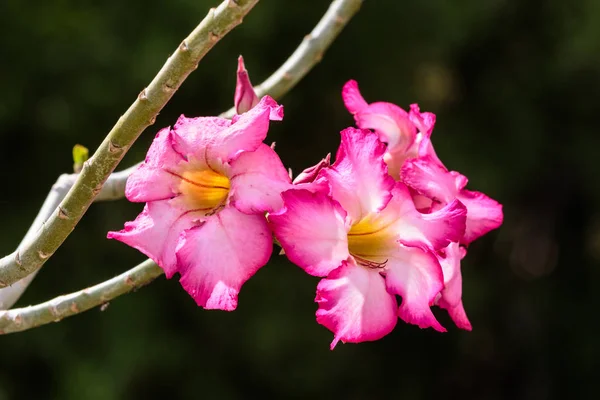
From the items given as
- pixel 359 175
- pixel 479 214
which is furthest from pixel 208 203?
pixel 479 214

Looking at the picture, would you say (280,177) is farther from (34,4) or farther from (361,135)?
(34,4)

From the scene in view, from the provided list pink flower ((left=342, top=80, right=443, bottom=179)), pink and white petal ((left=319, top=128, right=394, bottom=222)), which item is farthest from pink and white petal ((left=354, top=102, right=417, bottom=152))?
pink and white petal ((left=319, top=128, right=394, bottom=222))

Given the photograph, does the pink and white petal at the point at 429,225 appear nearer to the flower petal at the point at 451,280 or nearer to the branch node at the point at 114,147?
the flower petal at the point at 451,280

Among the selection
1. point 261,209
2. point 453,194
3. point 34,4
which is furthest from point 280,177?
point 34,4

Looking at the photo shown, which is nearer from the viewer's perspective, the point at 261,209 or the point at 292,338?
the point at 261,209

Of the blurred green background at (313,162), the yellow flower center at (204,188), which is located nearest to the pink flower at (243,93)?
the yellow flower center at (204,188)

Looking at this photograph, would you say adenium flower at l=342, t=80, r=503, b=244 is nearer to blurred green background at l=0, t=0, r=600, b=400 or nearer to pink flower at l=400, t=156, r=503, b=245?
pink flower at l=400, t=156, r=503, b=245

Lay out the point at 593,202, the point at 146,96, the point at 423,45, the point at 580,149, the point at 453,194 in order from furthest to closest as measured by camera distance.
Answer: the point at 593,202
the point at 580,149
the point at 423,45
the point at 453,194
the point at 146,96
